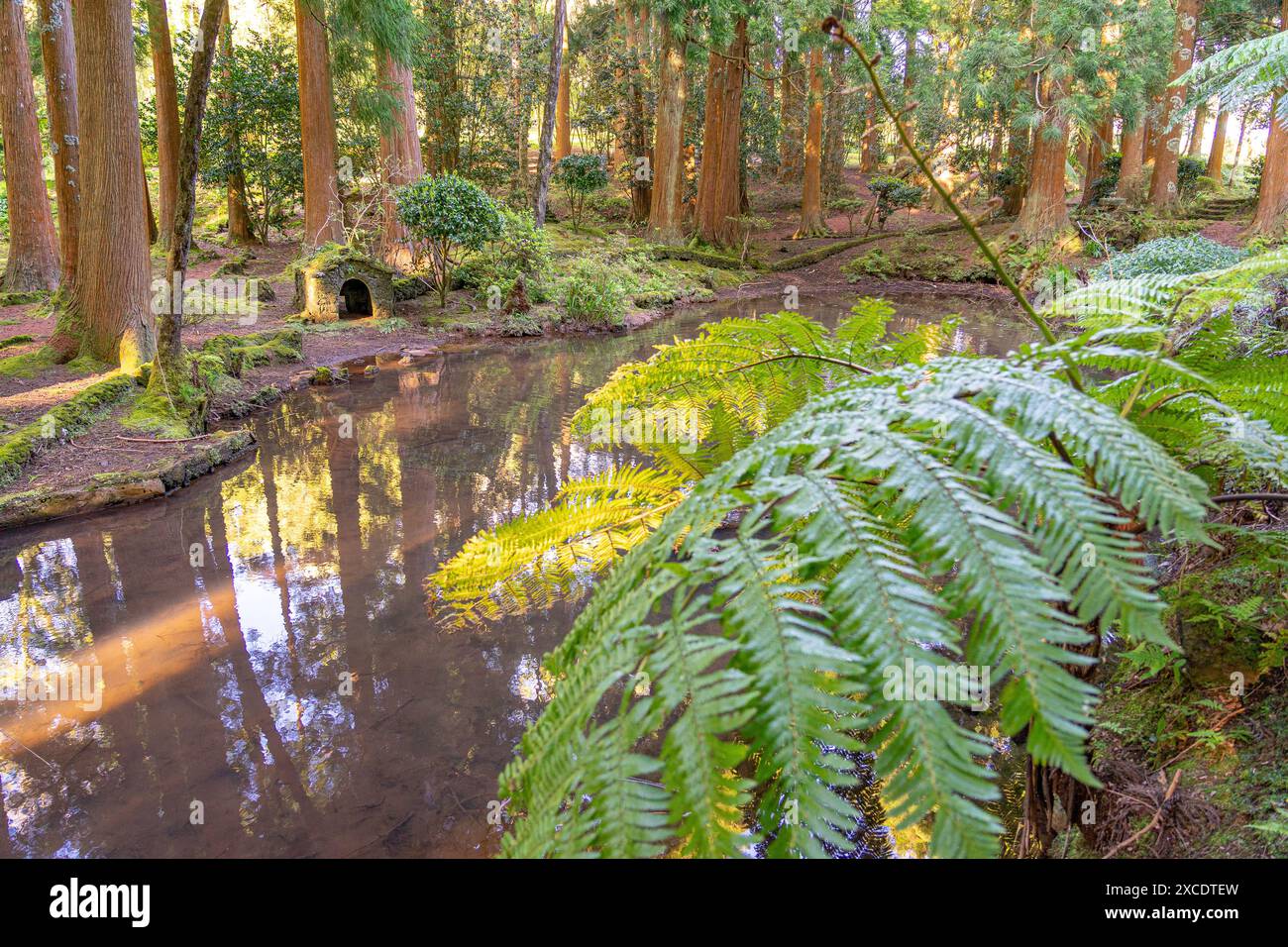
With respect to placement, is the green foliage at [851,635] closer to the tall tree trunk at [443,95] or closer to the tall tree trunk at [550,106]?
the tall tree trunk at [550,106]

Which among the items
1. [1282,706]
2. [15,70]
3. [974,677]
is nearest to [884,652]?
[974,677]

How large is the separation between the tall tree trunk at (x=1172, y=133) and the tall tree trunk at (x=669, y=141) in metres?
10.1

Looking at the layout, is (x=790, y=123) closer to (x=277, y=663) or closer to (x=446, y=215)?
(x=446, y=215)

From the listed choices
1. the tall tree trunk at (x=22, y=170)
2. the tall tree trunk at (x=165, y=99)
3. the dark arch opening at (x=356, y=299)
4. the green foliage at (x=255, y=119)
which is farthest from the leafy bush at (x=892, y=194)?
the tall tree trunk at (x=22, y=170)

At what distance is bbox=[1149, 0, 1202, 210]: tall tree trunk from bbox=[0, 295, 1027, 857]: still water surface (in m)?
16.1

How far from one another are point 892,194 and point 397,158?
13907mm

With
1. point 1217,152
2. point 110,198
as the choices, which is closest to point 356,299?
point 110,198

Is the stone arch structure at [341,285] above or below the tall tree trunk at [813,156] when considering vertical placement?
below

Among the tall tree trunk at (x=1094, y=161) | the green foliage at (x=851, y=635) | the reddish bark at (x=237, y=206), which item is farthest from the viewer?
the tall tree trunk at (x=1094, y=161)

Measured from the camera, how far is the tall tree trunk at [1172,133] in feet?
49.1

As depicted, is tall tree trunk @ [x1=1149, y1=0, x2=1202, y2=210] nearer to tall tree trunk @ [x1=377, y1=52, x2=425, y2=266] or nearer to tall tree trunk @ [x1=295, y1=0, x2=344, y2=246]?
tall tree trunk @ [x1=377, y1=52, x2=425, y2=266]

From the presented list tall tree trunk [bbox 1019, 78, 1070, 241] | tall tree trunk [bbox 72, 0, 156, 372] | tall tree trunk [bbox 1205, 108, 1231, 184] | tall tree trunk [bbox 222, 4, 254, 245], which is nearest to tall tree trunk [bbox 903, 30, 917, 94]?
tall tree trunk [bbox 1205, 108, 1231, 184]

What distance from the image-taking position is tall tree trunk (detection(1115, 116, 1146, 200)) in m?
16.9
